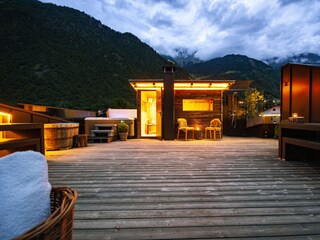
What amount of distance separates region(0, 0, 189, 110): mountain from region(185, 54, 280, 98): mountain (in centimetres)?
1677

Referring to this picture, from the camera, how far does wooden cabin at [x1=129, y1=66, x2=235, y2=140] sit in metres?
7.28

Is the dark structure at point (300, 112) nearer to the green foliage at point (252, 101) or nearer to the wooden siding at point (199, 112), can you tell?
the wooden siding at point (199, 112)

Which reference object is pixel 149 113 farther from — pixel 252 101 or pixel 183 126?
pixel 252 101

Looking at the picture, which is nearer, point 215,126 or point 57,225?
point 57,225

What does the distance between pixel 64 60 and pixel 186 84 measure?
19477 millimetres

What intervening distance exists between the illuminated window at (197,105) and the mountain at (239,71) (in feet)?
91.8

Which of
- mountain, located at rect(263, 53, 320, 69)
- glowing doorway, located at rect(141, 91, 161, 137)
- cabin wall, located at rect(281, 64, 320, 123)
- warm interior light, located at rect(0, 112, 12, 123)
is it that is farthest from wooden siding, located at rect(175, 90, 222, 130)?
mountain, located at rect(263, 53, 320, 69)

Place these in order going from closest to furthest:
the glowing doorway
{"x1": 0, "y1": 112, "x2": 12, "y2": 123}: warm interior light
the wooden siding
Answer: {"x1": 0, "y1": 112, "x2": 12, "y2": 123}: warm interior light < the wooden siding < the glowing doorway

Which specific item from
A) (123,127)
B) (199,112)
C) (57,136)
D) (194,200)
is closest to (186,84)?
(199,112)

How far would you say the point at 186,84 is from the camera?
7520 mm

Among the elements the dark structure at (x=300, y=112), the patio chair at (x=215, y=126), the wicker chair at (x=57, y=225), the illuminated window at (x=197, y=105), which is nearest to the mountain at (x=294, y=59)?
the illuminated window at (x=197, y=105)

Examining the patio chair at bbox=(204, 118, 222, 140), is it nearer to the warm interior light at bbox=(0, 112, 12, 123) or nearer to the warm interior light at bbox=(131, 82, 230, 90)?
the warm interior light at bbox=(131, 82, 230, 90)

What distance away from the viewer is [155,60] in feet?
95.7

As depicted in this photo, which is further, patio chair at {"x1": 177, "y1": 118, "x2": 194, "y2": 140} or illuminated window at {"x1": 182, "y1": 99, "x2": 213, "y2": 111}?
illuminated window at {"x1": 182, "y1": 99, "x2": 213, "y2": 111}
